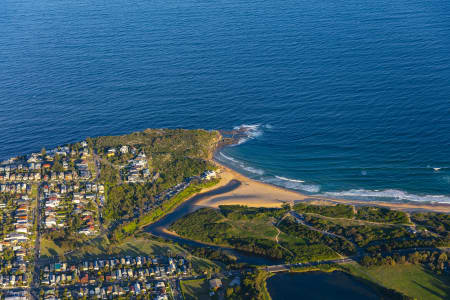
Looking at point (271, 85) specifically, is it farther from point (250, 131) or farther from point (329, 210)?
point (329, 210)

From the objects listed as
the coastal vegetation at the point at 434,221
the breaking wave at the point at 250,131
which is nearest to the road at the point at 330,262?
the coastal vegetation at the point at 434,221

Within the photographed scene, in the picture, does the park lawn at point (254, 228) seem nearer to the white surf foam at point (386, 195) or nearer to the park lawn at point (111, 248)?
the park lawn at point (111, 248)

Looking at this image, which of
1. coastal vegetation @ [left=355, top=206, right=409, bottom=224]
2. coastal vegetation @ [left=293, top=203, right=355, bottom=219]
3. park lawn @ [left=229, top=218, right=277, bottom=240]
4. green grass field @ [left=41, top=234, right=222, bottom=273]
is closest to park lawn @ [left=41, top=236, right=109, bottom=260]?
green grass field @ [left=41, top=234, right=222, bottom=273]

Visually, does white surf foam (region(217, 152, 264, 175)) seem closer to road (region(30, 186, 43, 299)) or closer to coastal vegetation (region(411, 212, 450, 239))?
coastal vegetation (region(411, 212, 450, 239))

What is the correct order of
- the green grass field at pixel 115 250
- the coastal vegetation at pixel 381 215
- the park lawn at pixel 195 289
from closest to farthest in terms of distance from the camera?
1. the park lawn at pixel 195 289
2. the green grass field at pixel 115 250
3. the coastal vegetation at pixel 381 215

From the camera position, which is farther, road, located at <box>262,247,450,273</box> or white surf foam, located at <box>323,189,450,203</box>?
white surf foam, located at <box>323,189,450,203</box>
